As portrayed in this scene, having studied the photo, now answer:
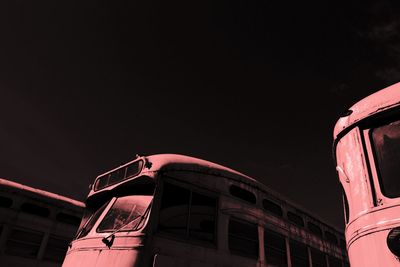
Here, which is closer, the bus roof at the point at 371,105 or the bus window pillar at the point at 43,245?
the bus roof at the point at 371,105

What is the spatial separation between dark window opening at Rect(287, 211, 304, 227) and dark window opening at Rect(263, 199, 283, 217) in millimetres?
331

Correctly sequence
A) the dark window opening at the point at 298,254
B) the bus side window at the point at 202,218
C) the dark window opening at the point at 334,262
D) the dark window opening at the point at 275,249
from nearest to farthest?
the bus side window at the point at 202,218 → the dark window opening at the point at 275,249 → the dark window opening at the point at 298,254 → the dark window opening at the point at 334,262

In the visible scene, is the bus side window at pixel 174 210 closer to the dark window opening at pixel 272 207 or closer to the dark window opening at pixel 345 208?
the dark window opening at pixel 272 207

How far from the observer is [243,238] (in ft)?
20.1

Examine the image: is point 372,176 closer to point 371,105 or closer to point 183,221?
point 371,105

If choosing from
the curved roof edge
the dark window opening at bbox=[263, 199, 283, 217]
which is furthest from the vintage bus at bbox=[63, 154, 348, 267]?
the curved roof edge

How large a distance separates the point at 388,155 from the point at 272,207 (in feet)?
12.8

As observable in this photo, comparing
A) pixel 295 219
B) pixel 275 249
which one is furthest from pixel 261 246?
pixel 295 219

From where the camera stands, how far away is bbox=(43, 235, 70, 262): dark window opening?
10.0 meters

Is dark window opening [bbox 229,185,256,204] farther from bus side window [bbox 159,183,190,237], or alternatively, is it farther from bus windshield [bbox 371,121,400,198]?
bus windshield [bbox 371,121,400,198]

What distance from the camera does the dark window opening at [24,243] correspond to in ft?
31.3

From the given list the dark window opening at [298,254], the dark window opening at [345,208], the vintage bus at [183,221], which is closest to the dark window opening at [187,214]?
the vintage bus at [183,221]

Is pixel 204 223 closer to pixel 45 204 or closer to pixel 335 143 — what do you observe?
pixel 335 143

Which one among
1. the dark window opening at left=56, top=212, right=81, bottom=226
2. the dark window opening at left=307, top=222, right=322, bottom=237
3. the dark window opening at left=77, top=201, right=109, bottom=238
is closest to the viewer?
the dark window opening at left=77, top=201, right=109, bottom=238
